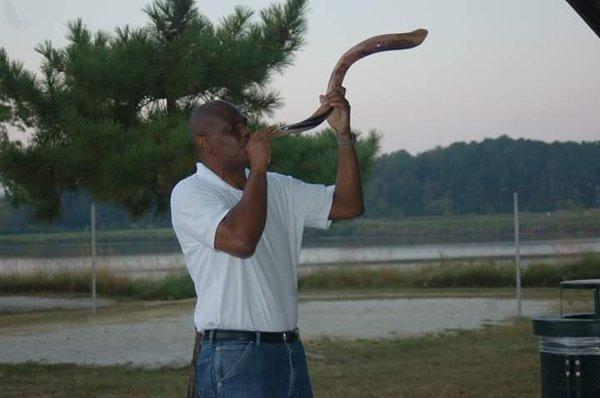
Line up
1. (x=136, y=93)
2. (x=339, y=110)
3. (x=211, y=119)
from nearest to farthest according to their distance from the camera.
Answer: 1. (x=211, y=119)
2. (x=339, y=110)
3. (x=136, y=93)

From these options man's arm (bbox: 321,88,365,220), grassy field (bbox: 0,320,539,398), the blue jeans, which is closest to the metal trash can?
man's arm (bbox: 321,88,365,220)

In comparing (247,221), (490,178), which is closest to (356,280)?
(247,221)

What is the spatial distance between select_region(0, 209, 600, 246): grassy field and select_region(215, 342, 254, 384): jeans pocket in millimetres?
44753

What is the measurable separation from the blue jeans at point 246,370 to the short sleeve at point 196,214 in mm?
301

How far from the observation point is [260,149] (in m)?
3.40

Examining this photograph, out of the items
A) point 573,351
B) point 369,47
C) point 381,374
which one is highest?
point 369,47

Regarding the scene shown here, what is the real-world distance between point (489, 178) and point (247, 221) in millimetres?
42228

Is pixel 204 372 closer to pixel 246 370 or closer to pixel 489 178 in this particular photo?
pixel 246 370

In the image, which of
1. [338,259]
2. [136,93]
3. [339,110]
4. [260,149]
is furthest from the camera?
[338,259]

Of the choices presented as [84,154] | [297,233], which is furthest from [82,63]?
[297,233]

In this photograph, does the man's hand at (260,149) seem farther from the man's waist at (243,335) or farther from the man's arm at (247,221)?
the man's waist at (243,335)

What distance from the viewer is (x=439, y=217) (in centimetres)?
5184

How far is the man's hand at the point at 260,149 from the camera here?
3.36m

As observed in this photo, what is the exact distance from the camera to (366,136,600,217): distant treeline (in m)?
43.5
